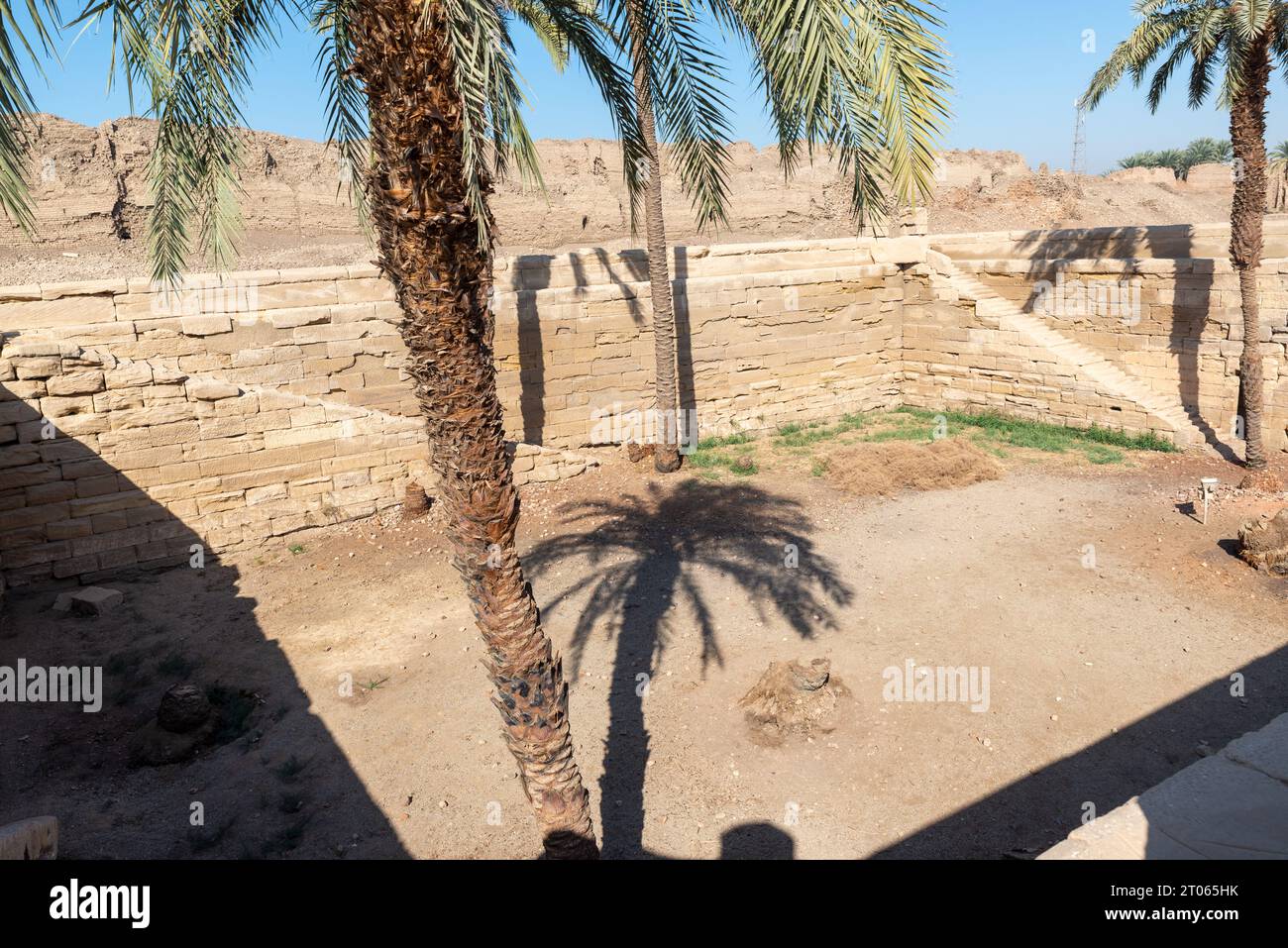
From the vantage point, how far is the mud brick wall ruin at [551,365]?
9359mm

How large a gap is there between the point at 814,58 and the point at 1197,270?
1091 centimetres

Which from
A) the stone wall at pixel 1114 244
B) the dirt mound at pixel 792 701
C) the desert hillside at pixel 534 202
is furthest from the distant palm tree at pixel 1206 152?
the dirt mound at pixel 792 701

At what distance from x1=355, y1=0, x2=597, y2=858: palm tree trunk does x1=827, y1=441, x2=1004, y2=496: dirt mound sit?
7.95 metres

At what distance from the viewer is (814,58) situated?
4324 millimetres

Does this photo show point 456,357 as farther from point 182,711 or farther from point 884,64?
point 182,711

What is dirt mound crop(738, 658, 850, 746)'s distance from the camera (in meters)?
6.84

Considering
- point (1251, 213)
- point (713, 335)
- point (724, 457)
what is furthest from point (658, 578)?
point (1251, 213)

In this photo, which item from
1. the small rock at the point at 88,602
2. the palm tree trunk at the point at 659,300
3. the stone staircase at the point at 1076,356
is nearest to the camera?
the small rock at the point at 88,602

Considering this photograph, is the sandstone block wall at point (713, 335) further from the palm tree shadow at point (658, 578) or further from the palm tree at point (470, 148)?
the palm tree at point (470, 148)

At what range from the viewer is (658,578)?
9.35m

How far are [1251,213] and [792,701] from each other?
29.6 ft

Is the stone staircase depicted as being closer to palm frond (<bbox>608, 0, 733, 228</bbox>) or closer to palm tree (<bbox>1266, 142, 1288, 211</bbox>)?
palm frond (<bbox>608, 0, 733, 228</bbox>)

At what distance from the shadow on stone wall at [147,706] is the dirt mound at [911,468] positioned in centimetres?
752
